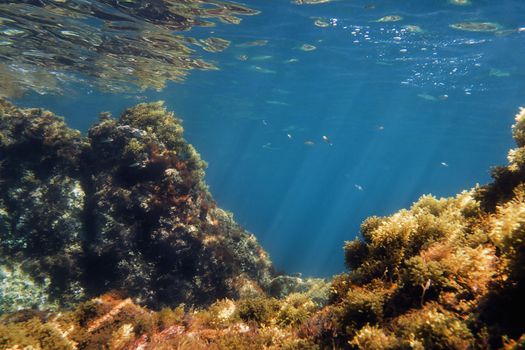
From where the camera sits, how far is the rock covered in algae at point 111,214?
9.25m

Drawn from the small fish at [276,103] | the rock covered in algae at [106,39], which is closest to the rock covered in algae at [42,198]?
the rock covered in algae at [106,39]

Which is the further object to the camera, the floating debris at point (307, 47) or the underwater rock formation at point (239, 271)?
the floating debris at point (307, 47)

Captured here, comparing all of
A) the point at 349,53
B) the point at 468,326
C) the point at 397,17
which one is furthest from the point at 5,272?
the point at 349,53

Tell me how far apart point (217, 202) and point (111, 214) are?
7.40 metres

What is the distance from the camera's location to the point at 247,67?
27234 mm

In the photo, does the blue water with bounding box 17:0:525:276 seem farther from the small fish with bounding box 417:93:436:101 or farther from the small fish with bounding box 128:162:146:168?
the small fish with bounding box 128:162:146:168

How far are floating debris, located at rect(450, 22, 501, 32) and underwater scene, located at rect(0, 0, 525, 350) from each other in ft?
0.64

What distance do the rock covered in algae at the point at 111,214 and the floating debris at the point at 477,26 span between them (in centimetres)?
1608

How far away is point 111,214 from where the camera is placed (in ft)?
31.6

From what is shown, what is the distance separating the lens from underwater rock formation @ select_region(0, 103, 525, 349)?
3.20m

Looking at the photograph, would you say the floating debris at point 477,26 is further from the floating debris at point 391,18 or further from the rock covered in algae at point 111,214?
the rock covered in algae at point 111,214

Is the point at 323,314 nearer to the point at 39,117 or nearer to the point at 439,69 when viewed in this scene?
the point at 39,117

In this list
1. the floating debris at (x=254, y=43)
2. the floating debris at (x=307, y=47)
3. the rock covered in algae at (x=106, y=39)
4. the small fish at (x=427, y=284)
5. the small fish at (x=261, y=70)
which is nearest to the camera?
the small fish at (x=427, y=284)

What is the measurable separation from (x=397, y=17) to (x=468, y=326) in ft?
59.4
